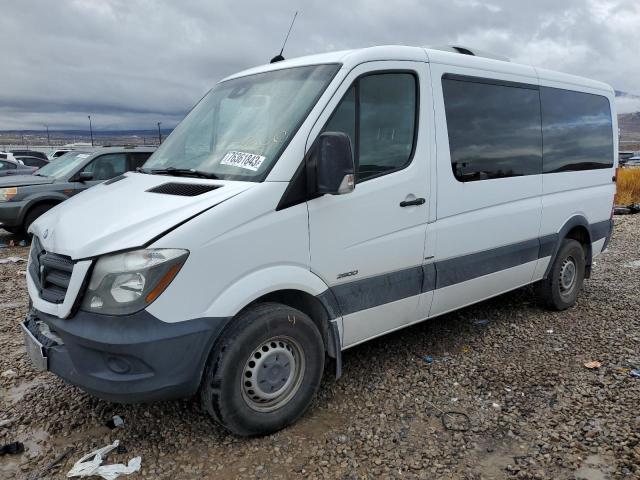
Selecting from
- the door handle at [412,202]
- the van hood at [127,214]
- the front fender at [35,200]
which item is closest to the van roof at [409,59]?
the door handle at [412,202]

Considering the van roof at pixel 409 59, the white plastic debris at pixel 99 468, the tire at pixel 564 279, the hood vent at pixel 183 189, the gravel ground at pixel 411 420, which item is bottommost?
the gravel ground at pixel 411 420

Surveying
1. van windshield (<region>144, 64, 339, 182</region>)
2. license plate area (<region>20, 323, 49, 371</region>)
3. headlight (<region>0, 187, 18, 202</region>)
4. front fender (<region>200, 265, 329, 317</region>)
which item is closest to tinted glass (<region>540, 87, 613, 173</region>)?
van windshield (<region>144, 64, 339, 182</region>)

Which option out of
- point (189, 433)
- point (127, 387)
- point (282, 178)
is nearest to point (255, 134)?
point (282, 178)

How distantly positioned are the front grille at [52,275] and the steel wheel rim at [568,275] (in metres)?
4.75

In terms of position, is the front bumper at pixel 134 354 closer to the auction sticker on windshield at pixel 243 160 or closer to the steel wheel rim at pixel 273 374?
the steel wheel rim at pixel 273 374

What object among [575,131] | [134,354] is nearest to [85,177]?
[134,354]

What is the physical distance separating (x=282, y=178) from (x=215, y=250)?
1.93 feet

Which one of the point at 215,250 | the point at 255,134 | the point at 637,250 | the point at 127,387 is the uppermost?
the point at 255,134

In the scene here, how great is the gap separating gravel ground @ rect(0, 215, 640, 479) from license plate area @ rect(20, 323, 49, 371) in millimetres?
532

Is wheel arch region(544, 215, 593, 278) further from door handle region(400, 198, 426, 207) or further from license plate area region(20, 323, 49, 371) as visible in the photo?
license plate area region(20, 323, 49, 371)

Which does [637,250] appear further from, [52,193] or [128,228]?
[52,193]

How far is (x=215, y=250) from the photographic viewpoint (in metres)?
2.79

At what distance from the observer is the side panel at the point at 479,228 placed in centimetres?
398

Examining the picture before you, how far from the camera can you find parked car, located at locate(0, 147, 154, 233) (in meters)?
9.16
